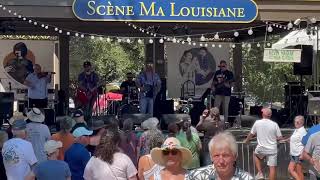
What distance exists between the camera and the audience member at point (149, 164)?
5.12 meters

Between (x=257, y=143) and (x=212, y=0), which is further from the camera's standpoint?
(x=212, y=0)

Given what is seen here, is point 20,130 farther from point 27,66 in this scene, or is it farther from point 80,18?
point 27,66

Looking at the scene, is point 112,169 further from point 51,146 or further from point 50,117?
point 50,117

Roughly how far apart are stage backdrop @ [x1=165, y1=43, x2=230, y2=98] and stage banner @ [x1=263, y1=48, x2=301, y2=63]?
7217 mm

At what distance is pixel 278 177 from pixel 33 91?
7.02 meters

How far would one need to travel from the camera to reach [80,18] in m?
12.8

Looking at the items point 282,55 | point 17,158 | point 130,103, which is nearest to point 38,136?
point 17,158

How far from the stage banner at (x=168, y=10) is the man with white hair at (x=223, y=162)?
9.39 meters

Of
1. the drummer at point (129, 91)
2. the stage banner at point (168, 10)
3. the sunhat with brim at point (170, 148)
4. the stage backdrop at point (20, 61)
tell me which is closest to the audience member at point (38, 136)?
the sunhat with brim at point (170, 148)

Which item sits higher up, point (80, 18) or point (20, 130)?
point (80, 18)

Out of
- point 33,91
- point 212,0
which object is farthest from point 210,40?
point 212,0

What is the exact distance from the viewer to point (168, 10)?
13000 mm

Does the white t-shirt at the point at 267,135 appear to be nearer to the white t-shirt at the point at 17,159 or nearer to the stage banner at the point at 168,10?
the stage banner at the point at 168,10

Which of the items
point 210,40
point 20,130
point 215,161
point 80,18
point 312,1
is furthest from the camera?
point 210,40
